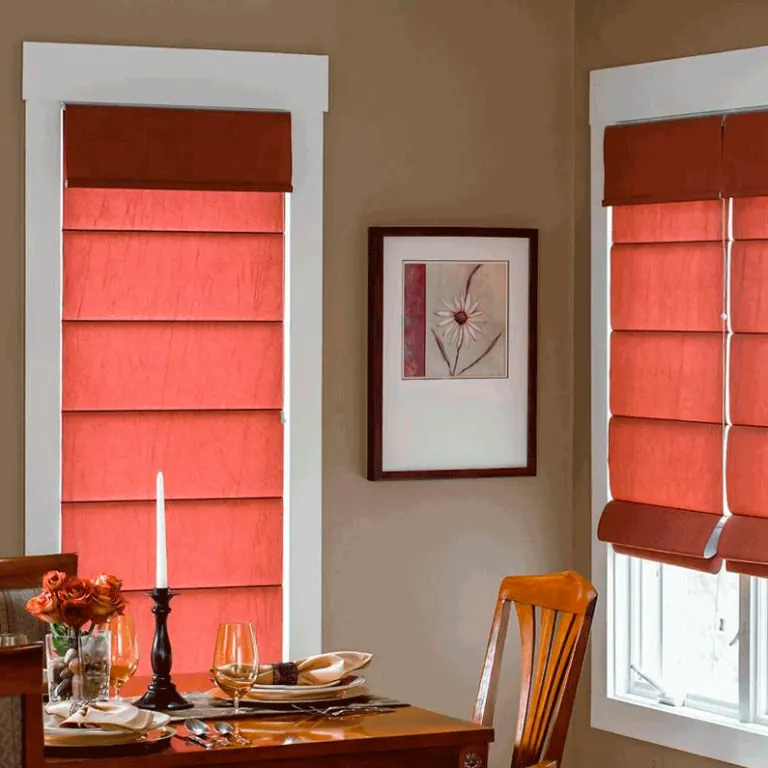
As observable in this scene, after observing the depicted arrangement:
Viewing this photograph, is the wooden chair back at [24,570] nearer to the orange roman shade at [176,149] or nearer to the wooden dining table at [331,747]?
the wooden dining table at [331,747]

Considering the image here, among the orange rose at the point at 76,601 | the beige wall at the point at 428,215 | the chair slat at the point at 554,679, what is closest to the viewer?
the orange rose at the point at 76,601

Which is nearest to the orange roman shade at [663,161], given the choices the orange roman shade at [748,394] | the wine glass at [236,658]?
the orange roman shade at [748,394]

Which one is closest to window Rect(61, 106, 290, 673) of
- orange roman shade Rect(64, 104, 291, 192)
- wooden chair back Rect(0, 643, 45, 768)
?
orange roman shade Rect(64, 104, 291, 192)

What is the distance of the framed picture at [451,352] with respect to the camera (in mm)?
3814

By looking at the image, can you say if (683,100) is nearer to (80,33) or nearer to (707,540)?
(707,540)

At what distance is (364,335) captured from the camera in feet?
12.5

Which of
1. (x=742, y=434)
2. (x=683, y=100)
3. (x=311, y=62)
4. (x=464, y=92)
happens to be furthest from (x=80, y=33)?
(x=742, y=434)

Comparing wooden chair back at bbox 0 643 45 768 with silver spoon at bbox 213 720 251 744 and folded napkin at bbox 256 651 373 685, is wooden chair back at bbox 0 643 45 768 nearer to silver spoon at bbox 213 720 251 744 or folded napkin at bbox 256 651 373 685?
silver spoon at bbox 213 720 251 744

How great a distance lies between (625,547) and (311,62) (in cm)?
166

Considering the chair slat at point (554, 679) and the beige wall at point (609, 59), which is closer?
the chair slat at point (554, 679)

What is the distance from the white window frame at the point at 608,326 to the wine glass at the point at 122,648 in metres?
1.70

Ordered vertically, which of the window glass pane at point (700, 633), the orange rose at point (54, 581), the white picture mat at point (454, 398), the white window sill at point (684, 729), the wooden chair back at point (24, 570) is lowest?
the white window sill at point (684, 729)

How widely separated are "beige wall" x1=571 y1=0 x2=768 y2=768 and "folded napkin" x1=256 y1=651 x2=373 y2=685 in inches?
53.1

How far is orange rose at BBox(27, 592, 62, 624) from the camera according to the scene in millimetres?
2445
